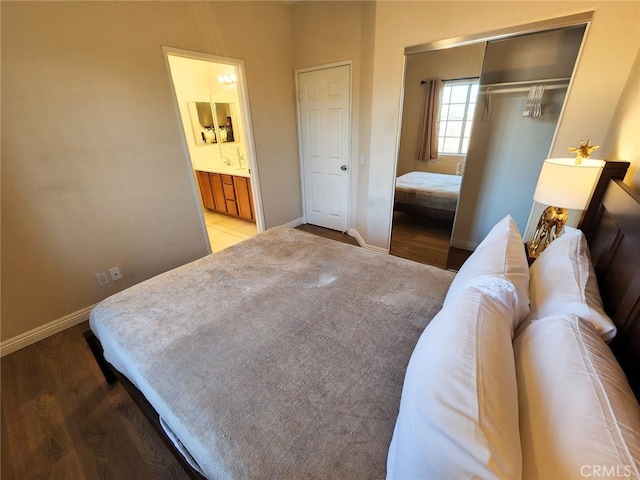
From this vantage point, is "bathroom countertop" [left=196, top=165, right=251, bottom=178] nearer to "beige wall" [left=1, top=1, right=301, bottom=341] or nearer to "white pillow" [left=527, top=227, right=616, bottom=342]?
"beige wall" [left=1, top=1, right=301, bottom=341]

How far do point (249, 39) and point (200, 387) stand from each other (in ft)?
11.2

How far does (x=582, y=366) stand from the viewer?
63cm

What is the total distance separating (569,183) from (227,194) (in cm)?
406

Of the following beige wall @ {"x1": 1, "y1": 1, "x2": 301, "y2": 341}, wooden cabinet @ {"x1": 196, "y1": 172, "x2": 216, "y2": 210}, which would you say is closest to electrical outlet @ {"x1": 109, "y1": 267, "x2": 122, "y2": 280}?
beige wall @ {"x1": 1, "y1": 1, "x2": 301, "y2": 341}

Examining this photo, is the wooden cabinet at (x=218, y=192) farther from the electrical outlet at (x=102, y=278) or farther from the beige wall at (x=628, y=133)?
the beige wall at (x=628, y=133)

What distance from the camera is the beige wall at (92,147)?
1.77 meters

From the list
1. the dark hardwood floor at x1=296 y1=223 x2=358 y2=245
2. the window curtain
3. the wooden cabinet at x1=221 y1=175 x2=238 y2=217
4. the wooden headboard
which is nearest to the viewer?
the wooden headboard

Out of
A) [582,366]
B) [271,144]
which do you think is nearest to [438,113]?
[271,144]

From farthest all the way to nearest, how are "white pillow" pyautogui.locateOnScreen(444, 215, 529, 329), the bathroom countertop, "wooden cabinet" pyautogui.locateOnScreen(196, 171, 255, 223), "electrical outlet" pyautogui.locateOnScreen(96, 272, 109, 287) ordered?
"wooden cabinet" pyautogui.locateOnScreen(196, 171, 255, 223)
the bathroom countertop
"electrical outlet" pyautogui.locateOnScreen(96, 272, 109, 287)
"white pillow" pyautogui.locateOnScreen(444, 215, 529, 329)

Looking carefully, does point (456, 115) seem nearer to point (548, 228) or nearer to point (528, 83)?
point (528, 83)

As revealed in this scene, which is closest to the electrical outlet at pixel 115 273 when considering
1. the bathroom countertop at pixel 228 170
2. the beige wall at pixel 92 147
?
the beige wall at pixel 92 147

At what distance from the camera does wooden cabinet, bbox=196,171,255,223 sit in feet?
13.0

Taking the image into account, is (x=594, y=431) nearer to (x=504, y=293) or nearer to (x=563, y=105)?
(x=504, y=293)

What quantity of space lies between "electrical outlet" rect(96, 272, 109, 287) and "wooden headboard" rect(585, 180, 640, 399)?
3.14 m
